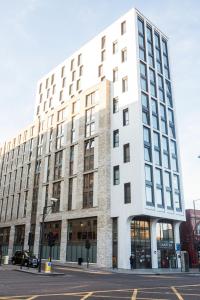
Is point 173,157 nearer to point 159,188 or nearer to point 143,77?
point 159,188

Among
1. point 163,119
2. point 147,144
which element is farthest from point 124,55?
point 147,144

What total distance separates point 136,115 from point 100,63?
16362 millimetres

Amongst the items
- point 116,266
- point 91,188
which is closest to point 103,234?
point 116,266

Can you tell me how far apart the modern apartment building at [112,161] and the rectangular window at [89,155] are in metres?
0.17

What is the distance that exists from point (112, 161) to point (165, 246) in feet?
48.0

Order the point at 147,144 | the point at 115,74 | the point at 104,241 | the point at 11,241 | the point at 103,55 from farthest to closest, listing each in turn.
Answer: the point at 11,241 → the point at 103,55 → the point at 115,74 → the point at 147,144 → the point at 104,241

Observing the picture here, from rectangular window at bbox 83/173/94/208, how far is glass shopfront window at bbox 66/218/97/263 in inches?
93.3

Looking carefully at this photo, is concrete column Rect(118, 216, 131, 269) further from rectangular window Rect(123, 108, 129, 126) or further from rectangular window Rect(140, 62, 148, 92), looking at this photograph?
rectangular window Rect(140, 62, 148, 92)

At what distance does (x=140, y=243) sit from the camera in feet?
140

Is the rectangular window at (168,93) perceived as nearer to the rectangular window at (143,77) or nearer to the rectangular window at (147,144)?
the rectangular window at (143,77)

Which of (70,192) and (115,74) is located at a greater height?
(115,74)

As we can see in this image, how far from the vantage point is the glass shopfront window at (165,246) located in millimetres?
44750

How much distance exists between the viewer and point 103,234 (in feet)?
140

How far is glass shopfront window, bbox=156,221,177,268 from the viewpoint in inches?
1762
